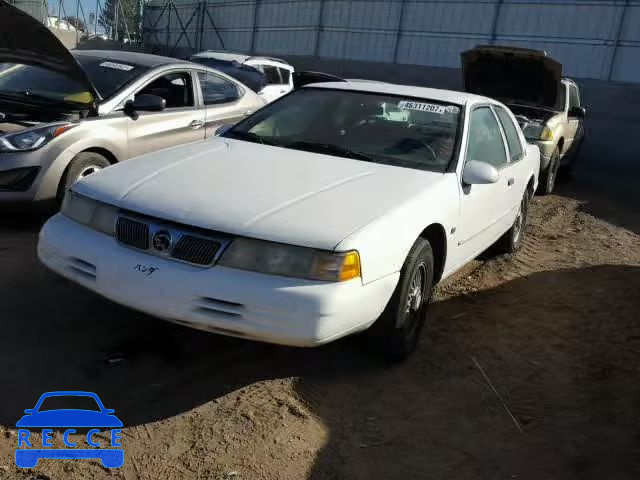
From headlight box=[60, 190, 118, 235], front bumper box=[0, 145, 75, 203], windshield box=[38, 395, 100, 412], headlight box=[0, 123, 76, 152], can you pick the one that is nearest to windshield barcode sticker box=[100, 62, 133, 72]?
headlight box=[0, 123, 76, 152]

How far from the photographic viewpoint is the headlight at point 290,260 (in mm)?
2992

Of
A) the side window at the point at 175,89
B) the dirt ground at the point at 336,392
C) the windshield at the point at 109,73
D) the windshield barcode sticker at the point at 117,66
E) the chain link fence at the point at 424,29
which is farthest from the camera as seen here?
the chain link fence at the point at 424,29

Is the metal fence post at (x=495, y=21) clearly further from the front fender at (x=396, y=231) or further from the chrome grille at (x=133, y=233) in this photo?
the chrome grille at (x=133, y=233)

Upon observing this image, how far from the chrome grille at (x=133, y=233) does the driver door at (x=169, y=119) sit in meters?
2.82

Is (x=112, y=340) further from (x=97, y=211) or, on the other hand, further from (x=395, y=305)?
(x=395, y=305)

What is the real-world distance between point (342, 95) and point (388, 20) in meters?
16.2

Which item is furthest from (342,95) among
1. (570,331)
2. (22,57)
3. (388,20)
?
(388,20)

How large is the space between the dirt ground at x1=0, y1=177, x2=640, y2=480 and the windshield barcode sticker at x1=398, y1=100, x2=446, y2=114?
4.54ft

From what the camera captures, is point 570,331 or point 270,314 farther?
point 570,331

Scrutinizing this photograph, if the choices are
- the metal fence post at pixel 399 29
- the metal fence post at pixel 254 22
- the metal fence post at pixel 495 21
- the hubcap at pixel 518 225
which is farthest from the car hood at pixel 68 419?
the metal fence post at pixel 254 22

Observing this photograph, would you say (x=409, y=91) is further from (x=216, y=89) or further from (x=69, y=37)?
(x=69, y=37)

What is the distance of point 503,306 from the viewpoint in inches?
192

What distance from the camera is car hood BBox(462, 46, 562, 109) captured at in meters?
9.62

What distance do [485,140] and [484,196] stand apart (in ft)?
1.70
